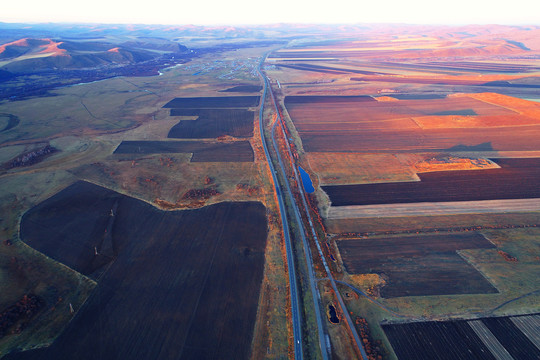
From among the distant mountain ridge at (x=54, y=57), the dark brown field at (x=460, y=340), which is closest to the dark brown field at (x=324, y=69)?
the distant mountain ridge at (x=54, y=57)

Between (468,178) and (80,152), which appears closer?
(468,178)

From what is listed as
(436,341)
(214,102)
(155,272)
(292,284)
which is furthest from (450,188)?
(214,102)

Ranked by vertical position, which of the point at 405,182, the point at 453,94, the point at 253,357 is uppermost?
the point at 453,94

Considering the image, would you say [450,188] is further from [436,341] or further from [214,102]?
[214,102]

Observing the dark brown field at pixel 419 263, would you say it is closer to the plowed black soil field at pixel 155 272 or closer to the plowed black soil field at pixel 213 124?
the plowed black soil field at pixel 155 272

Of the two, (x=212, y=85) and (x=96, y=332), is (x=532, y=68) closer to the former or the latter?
(x=212, y=85)

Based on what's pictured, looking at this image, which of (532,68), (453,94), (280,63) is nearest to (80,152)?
(453,94)

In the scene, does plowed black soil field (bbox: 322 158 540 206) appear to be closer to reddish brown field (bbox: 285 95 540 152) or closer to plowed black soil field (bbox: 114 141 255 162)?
reddish brown field (bbox: 285 95 540 152)
